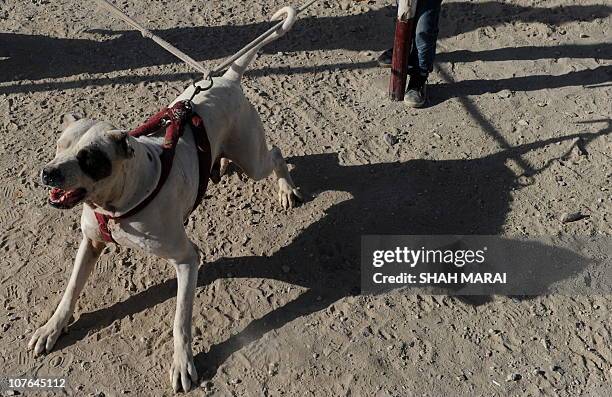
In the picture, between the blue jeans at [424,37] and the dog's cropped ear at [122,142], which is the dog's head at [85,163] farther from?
the blue jeans at [424,37]

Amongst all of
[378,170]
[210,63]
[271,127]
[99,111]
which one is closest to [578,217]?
[378,170]

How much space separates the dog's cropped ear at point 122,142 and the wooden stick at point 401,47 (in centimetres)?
332

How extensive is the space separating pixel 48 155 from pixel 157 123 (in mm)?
1959

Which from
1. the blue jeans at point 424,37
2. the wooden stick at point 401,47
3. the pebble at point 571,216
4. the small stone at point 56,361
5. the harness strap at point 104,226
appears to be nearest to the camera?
the harness strap at point 104,226

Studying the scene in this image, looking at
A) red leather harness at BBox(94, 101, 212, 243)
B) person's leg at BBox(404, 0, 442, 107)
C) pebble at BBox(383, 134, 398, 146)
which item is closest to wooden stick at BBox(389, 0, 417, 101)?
person's leg at BBox(404, 0, 442, 107)

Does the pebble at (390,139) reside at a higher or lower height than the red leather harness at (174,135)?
lower

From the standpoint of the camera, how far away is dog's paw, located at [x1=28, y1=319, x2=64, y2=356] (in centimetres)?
442

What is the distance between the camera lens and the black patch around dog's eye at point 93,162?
341 centimetres

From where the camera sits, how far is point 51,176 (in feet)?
10.9

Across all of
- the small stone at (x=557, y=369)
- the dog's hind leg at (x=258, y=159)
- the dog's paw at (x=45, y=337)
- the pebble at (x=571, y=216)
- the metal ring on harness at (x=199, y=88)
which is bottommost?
the small stone at (x=557, y=369)

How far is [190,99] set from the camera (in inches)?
173

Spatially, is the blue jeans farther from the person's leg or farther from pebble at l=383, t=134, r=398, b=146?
pebble at l=383, t=134, r=398, b=146

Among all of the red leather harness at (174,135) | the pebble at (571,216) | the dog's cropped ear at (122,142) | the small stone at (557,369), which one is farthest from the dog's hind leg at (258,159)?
the small stone at (557,369)

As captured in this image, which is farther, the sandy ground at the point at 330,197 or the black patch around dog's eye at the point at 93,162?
the sandy ground at the point at 330,197
